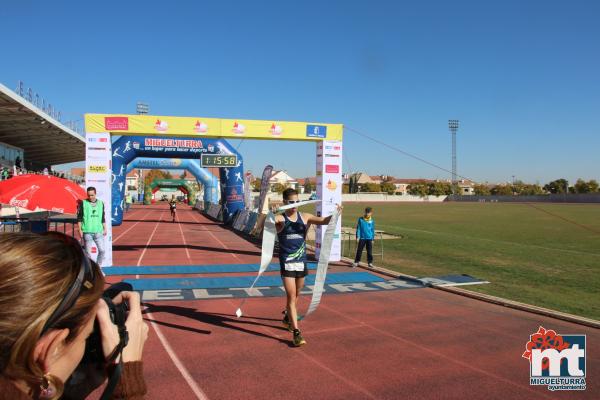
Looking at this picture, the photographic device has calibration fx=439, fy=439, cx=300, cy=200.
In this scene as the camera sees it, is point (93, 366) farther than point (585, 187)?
No

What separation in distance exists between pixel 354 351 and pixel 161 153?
23.7 metres

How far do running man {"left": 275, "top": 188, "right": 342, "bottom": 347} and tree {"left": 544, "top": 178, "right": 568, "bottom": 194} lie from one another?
139m

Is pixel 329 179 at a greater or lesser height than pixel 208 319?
greater

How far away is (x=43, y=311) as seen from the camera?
0.98 meters

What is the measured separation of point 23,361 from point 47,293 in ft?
0.54

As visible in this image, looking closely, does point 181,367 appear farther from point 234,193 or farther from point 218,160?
point 234,193

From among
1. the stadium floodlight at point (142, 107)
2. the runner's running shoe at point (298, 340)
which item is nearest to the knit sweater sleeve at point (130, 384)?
the runner's running shoe at point (298, 340)

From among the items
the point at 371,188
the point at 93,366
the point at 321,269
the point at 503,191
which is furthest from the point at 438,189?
the point at 93,366

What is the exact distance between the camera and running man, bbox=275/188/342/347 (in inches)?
252

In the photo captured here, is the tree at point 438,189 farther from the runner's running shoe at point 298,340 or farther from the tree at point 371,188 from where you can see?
the runner's running shoe at point 298,340

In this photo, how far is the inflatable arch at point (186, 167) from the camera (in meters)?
36.8

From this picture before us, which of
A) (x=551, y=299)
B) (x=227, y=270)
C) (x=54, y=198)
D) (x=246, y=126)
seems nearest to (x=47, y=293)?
→ (x=551, y=299)

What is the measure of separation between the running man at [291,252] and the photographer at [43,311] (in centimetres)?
526

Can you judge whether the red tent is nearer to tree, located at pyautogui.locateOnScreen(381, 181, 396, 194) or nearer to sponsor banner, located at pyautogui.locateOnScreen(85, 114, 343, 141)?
sponsor banner, located at pyautogui.locateOnScreen(85, 114, 343, 141)
